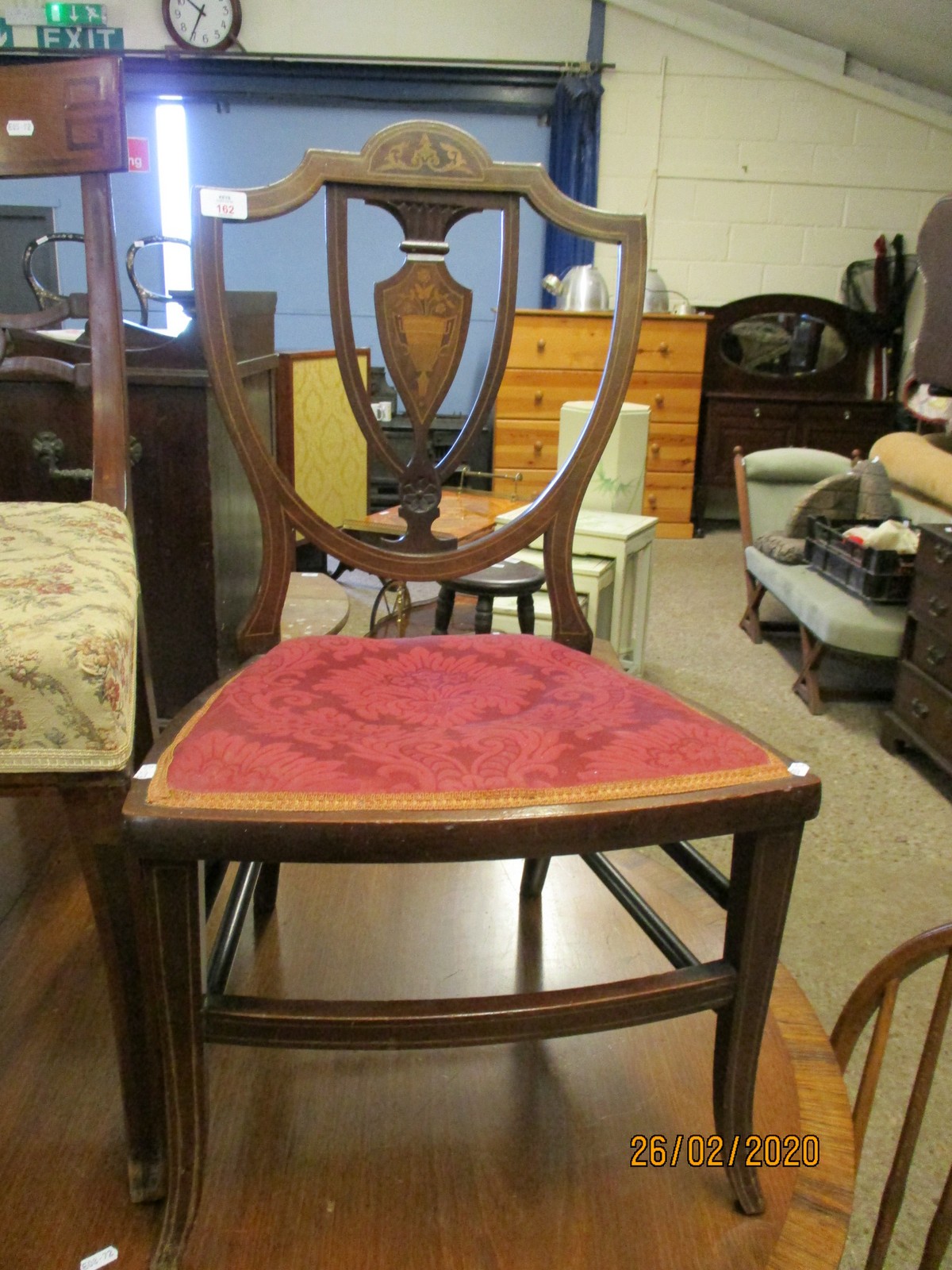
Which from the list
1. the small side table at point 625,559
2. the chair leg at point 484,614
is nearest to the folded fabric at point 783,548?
the small side table at point 625,559

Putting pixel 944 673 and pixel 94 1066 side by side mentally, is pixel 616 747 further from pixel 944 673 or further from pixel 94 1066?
pixel 944 673

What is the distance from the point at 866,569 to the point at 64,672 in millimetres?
2210

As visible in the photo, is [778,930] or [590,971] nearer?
[778,930]

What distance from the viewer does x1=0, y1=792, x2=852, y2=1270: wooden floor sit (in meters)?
0.64

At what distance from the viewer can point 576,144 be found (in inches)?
169

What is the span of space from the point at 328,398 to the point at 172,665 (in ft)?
6.63

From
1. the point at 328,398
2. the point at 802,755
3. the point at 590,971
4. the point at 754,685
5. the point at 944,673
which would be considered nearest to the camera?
the point at 590,971

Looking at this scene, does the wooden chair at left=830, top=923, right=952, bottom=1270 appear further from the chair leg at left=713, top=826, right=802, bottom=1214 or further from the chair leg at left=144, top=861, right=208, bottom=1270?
the chair leg at left=144, top=861, right=208, bottom=1270

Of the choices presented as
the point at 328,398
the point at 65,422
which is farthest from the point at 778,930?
the point at 328,398

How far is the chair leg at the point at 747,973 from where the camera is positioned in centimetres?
61

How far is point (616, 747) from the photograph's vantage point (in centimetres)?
62

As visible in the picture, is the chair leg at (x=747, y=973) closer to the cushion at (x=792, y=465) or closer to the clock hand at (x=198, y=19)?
the cushion at (x=792, y=465)

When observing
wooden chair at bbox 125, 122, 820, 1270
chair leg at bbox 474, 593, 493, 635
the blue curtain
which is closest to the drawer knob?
chair leg at bbox 474, 593, 493, 635

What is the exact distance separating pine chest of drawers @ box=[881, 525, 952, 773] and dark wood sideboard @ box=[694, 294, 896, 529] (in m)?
2.30
